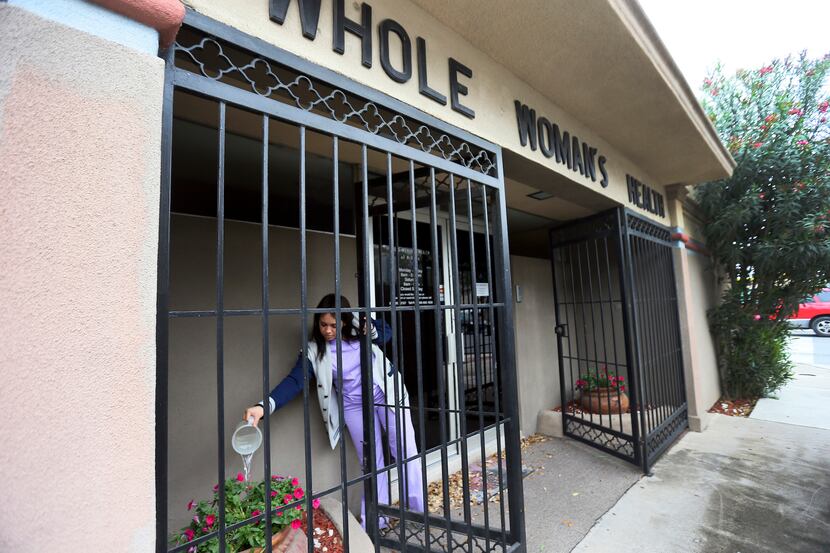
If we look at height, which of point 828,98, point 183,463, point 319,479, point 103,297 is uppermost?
point 828,98

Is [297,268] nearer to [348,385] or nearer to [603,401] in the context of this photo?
[348,385]

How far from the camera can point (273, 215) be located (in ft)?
12.0

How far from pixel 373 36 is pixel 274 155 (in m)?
1.20

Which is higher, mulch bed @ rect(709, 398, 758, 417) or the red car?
the red car

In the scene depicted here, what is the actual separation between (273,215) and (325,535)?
262 cm

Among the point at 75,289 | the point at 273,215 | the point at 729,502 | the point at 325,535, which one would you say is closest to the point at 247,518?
the point at 325,535

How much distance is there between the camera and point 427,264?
4176 millimetres

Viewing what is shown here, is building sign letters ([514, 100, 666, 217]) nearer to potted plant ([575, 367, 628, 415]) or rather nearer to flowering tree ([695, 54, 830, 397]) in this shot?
potted plant ([575, 367, 628, 415])

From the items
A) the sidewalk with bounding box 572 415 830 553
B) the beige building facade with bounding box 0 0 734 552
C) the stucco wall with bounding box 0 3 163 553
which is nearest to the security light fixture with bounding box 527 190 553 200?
the beige building facade with bounding box 0 0 734 552

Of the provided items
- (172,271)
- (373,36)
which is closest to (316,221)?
(172,271)

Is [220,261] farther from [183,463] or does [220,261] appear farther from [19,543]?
[183,463]

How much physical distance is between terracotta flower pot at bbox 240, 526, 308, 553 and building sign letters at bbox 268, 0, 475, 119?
86.5 inches

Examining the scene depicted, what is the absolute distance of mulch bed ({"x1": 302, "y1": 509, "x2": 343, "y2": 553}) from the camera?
1994mm

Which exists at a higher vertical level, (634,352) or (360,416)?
(634,352)
